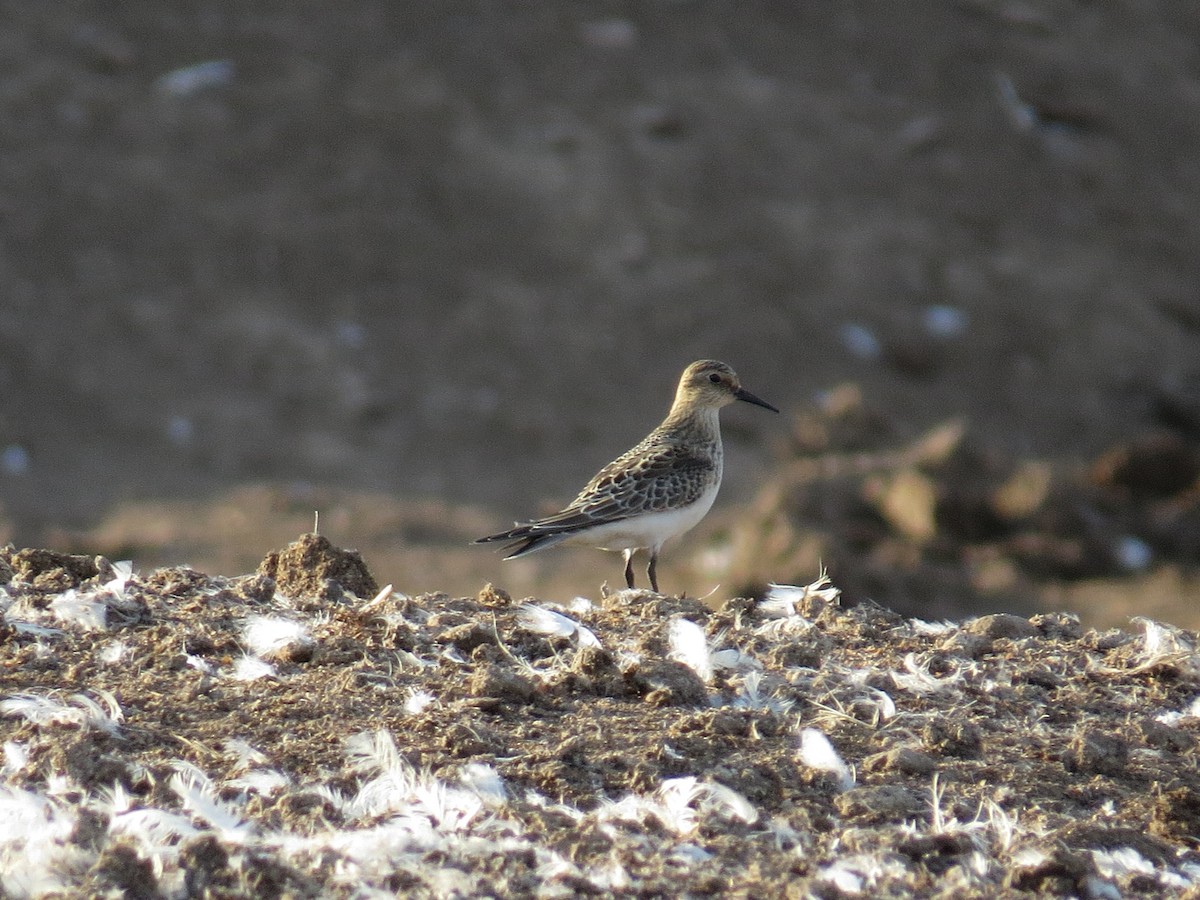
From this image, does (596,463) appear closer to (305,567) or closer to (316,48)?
(316,48)

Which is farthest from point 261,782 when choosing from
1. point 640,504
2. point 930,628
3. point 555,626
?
point 640,504

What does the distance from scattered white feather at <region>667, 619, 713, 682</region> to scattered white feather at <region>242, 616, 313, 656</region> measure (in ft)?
3.90

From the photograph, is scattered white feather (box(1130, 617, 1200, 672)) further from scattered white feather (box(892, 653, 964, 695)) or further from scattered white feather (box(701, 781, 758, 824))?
scattered white feather (box(701, 781, 758, 824))

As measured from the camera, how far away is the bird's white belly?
8.72 meters

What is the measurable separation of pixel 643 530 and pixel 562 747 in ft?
12.4

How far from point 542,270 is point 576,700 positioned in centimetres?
1790

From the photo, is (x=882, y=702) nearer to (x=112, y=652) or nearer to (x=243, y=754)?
(x=243, y=754)

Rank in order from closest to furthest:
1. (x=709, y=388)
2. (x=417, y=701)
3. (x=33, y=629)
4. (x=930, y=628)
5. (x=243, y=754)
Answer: (x=243, y=754), (x=417, y=701), (x=33, y=629), (x=930, y=628), (x=709, y=388)

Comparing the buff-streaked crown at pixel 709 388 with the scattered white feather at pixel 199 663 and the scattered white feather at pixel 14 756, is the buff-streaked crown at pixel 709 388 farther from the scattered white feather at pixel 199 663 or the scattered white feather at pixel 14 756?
the scattered white feather at pixel 14 756

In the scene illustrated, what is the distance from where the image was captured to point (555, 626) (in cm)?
608

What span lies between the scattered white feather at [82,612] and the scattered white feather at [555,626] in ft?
4.49

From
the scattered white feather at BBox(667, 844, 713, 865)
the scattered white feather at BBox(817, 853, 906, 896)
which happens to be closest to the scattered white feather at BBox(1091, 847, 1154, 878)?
the scattered white feather at BBox(817, 853, 906, 896)

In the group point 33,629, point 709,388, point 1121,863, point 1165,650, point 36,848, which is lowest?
point 1121,863

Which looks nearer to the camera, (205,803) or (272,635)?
(205,803)
